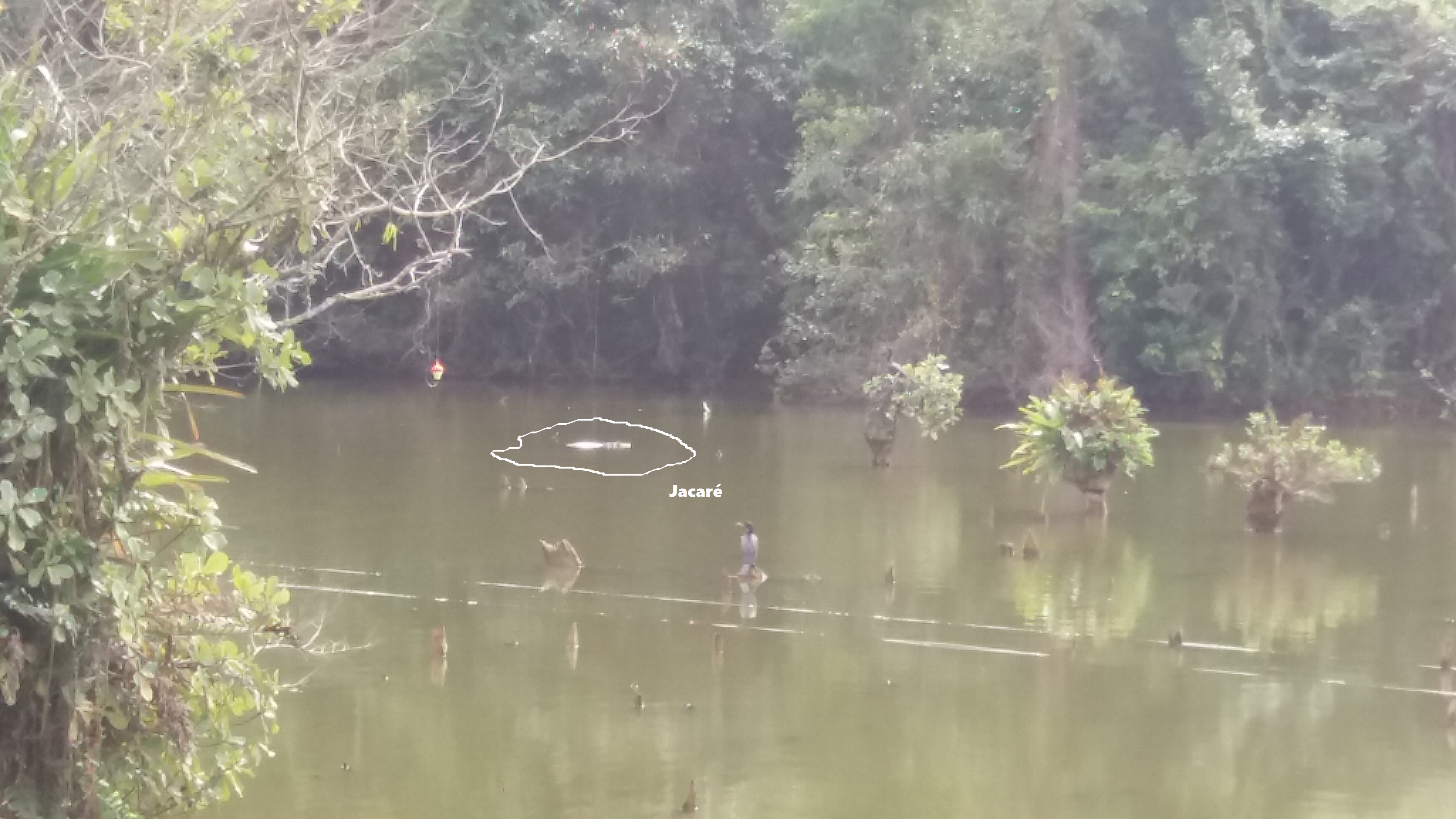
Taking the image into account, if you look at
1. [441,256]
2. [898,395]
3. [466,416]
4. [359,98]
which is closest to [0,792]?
[441,256]

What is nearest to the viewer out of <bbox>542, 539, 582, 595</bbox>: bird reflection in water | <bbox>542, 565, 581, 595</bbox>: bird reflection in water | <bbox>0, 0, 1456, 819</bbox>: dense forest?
<bbox>542, 565, 581, 595</bbox>: bird reflection in water

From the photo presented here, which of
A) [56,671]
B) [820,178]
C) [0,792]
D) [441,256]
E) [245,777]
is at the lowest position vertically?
[245,777]

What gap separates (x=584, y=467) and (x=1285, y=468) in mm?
8413

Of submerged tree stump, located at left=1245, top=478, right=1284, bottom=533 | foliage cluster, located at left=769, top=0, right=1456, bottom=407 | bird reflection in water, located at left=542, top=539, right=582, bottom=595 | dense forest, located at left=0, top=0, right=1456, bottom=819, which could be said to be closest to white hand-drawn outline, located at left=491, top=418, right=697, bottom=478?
dense forest, located at left=0, top=0, right=1456, bottom=819

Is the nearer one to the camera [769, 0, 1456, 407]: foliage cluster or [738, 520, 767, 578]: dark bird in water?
Answer: [738, 520, 767, 578]: dark bird in water

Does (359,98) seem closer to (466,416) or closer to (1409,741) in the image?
(1409,741)

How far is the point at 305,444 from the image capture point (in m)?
21.4

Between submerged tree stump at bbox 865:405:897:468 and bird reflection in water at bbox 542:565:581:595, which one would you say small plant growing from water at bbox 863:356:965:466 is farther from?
bird reflection in water at bbox 542:565:581:595

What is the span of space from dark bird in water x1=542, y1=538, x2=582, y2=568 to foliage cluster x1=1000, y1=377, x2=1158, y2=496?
5.32m

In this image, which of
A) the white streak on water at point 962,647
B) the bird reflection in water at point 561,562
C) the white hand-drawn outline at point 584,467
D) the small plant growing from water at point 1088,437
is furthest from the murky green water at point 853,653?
the small plant growing from water at point 1088,437

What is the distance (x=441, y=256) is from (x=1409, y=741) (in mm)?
5951

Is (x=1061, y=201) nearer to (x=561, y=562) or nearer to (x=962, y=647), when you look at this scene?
(x=561, y=562)

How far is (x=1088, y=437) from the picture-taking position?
51.3 ft

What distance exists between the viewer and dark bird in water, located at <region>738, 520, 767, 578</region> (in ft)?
39.2
